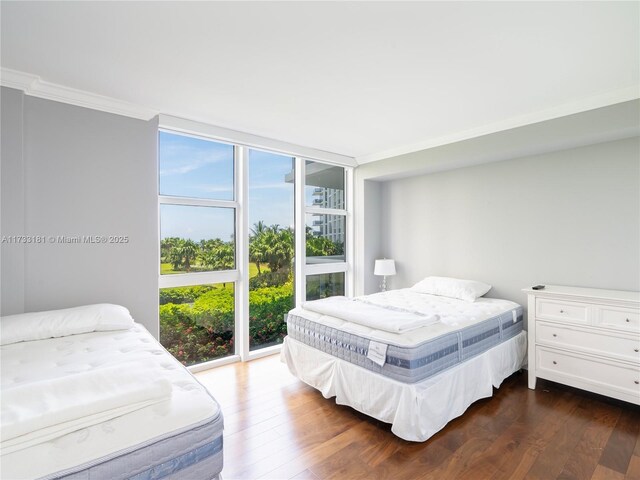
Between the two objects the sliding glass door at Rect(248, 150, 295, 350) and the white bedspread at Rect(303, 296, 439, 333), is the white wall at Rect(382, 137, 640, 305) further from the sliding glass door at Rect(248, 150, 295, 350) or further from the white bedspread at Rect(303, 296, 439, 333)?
the sliding glass door at Rect(248, 150, 295, 350)

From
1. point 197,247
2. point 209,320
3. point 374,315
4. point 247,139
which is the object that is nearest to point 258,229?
point 197,247

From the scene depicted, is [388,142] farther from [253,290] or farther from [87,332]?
[87,332]

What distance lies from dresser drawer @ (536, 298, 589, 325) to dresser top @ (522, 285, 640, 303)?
8cm

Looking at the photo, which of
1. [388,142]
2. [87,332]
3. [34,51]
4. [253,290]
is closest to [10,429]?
[87,332]

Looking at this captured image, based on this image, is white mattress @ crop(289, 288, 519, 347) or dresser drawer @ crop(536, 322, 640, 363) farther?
dresser drawer @ crop(536, 322, 640, 363)

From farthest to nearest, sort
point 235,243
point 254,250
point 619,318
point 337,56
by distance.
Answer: point 254,250 → point 235,243 → point 619,318 → point 337,56

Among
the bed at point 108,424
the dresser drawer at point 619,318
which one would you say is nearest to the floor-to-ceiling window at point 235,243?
the bed at point 108,424

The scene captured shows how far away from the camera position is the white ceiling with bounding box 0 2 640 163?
5.35ft

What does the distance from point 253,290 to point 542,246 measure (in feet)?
10.2

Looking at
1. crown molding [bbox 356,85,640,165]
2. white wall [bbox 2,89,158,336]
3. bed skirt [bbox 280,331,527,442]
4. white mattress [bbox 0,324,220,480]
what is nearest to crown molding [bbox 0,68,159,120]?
white wall [bbox 2,89,158,336]

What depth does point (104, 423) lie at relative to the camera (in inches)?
43.9

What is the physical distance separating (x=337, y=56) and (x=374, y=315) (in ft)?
6.11

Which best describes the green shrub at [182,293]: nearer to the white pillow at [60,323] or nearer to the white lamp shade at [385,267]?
the white pillow at [60,323]

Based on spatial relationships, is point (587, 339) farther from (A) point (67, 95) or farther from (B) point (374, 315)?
(A) point (67, 95)
